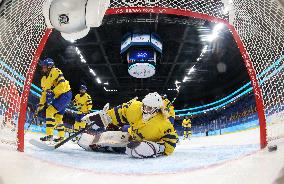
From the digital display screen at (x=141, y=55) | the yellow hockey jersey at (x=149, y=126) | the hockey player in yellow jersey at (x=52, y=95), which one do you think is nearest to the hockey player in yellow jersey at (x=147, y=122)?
the yellow hockey jersey at (x=149, y=126)

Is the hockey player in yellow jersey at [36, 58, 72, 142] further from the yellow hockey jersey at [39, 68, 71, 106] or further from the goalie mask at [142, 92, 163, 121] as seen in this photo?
the goalie mask at [142, 92, 163, 121]

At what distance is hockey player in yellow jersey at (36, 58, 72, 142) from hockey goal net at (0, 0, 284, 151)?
775mm

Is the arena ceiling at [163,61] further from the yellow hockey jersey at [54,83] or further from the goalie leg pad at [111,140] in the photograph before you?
the goalie leg pad at [111,140]

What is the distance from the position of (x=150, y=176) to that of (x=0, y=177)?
772 millimetres

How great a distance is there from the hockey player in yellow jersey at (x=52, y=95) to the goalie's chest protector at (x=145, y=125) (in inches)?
40.3

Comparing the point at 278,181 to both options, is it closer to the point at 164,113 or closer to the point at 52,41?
the point at 164,113

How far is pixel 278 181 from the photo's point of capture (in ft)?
3.48

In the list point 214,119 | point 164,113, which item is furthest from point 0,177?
point 214,119

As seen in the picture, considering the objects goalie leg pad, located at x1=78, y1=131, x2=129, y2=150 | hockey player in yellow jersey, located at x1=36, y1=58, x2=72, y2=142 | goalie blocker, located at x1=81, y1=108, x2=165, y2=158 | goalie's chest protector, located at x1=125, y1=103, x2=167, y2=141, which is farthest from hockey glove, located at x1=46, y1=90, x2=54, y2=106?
goalie's chest protector, located at x1=125, y1=103, x2=167, y2=141

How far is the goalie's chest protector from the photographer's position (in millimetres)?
2895

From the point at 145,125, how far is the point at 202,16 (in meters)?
1.23

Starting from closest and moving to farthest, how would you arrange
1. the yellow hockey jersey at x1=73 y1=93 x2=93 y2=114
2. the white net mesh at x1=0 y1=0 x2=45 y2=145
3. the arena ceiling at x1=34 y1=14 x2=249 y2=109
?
the white net mesh at x1=0 y1=0 x2=45 y2=145, the yellow hockey jersey at x1=73 y1=93 x2=93 y2=114, the arena ceiling at x1=34 y1=14 x2=249 y2=109

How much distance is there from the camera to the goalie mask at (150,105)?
265cm

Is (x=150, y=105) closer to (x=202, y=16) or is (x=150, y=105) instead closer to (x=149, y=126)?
(x=149, y=126)
